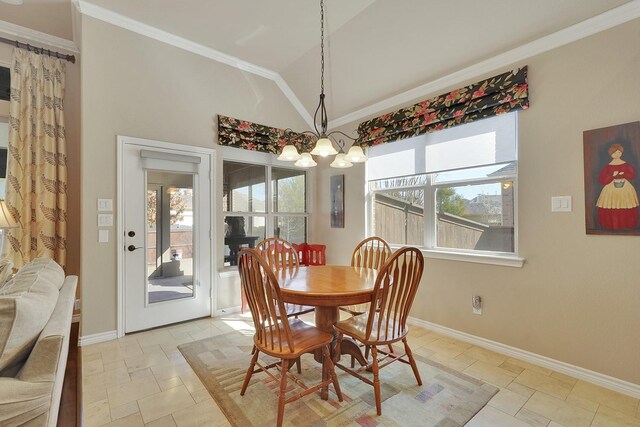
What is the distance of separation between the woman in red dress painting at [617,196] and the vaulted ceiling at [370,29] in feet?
3.21

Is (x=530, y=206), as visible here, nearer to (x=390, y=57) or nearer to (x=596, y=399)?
(x=596, y=399)

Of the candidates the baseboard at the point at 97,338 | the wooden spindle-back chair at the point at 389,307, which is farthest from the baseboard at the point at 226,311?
the wooden spindle-back chair at the point at 389,307

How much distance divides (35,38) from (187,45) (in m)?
1.54

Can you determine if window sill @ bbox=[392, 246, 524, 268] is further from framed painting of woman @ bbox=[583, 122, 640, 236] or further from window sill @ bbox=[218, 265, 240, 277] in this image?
window sill @ bbox=[218, 265, 240, 277]

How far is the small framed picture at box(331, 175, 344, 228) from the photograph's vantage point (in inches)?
166

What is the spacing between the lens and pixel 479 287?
2.82 m

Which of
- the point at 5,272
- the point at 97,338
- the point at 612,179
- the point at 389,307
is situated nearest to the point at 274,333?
the point at 389,307

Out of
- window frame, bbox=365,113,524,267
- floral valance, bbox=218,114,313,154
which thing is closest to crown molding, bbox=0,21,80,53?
floral valance, bbox=218,114,313,154

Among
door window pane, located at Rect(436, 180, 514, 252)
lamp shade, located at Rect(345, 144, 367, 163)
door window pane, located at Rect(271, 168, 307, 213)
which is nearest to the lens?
lamp shade, located at Rect(345, 144, 367, 163)

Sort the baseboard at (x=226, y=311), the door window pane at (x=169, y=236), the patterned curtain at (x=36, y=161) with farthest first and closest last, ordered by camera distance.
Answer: the baseboard at (x=226, y=311) < the door window pane at (x=169, y=236) < the patterned curtain at (x=36, y=161)

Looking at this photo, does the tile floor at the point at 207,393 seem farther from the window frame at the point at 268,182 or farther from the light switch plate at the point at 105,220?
the window frame at the point at 268,182

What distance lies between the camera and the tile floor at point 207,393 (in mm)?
1788

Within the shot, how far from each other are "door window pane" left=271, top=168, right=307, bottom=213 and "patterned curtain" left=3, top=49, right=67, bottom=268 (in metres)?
2.38

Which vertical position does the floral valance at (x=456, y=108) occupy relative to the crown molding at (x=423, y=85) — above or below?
below
